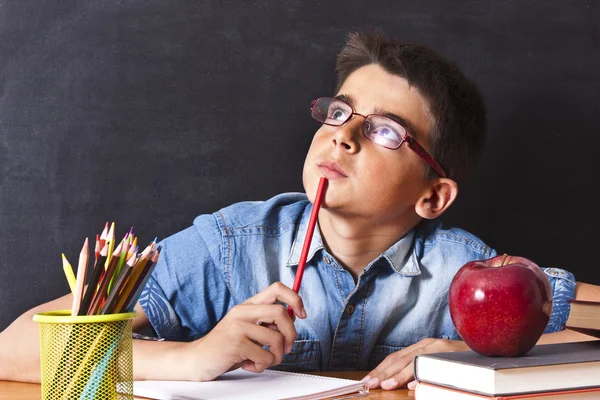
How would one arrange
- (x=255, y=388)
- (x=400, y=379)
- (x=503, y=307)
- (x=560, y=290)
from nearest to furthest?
(x=503, y=307) < (x=255, y=388) < (x=400, y=379) < (x=560, y=290)

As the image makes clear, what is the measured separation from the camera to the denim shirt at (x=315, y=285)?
5.45 feet

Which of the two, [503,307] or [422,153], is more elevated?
[422,153]

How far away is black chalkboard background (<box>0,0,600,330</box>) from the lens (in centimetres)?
182

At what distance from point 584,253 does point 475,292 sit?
1.14m

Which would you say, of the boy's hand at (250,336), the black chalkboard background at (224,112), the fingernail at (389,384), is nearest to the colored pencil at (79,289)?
the boy's hand at (250,336)

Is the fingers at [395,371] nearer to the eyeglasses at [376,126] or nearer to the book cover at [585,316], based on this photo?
the book cover at [585,316]

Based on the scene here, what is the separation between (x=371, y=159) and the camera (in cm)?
158

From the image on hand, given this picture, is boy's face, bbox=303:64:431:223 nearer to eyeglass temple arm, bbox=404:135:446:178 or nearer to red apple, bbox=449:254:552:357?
eyeglass temple arm, bbox=404:135:446:178

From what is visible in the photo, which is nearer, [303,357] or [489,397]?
[489,397]

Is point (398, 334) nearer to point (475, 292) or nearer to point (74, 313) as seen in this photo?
point (475, 292)

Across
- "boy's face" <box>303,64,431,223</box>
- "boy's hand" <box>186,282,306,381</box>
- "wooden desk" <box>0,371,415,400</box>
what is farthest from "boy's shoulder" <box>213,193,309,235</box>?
"wooden desk" <box>0,371,415,400</box>

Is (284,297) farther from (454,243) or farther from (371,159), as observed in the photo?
(454,243)

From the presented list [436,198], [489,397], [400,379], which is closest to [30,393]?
[400,379]

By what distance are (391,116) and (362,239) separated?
0.29m
